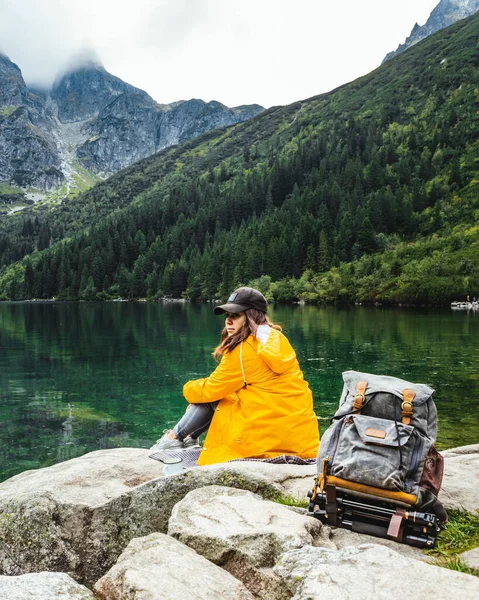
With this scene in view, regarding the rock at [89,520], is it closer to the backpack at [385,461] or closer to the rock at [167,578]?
the backpack at [385,461]

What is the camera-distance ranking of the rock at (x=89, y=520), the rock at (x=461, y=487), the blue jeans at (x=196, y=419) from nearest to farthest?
1. the rock at (x=461, y=487)
2. the rock at (x=89, y=520)
3. the blue jeans at (x=196, y=419)

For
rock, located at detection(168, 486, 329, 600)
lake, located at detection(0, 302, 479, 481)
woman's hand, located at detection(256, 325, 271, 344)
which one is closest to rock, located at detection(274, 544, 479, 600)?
rock, located at detection(168, 486, 329, 600)

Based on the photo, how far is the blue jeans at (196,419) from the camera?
6609 mm

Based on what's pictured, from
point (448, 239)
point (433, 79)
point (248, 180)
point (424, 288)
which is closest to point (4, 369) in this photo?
point (424, 288)

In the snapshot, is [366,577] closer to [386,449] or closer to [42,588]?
[386,449]

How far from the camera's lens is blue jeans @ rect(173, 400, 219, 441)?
6.61 m

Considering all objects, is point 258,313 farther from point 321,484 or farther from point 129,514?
point 129,514

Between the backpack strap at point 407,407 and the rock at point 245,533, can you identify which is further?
the backpack strap at point 407,407

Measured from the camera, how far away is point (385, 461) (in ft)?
14.3

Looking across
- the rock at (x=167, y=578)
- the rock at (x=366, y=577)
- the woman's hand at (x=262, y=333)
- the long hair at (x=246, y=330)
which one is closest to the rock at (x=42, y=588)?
the rock at (x=167, y=578)

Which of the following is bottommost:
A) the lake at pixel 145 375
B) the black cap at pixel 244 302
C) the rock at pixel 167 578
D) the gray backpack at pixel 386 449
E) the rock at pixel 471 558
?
the lake at pixel 145 375

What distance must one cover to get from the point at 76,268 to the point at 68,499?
165078 millimetres

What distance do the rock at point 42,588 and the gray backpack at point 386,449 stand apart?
2338 mm

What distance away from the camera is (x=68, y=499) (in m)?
5.62
